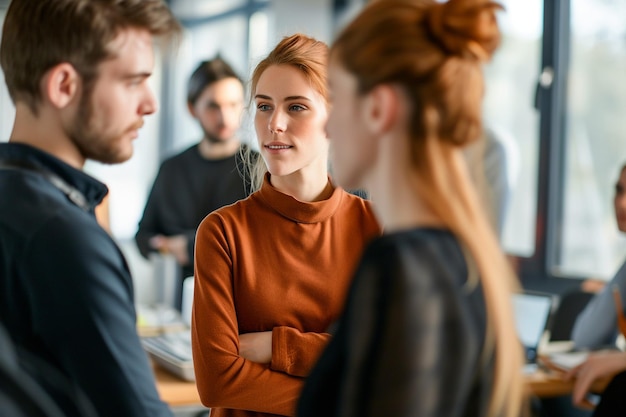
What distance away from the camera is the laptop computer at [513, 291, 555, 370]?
10.3 feet

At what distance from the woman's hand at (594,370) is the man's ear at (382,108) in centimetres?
190

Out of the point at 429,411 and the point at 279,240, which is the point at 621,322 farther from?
the point at 429,411

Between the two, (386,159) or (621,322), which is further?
(621,322)

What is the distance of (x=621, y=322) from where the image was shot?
2.76 m

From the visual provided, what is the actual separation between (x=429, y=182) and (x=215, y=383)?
2.09ft

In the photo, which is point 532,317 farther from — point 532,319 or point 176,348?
point 176,348

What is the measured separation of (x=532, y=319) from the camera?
3.28 meters

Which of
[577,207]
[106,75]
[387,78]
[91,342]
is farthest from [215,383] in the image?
[577,207]

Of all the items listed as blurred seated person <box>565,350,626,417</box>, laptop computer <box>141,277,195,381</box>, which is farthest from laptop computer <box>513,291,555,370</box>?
laptop computer <box>141,277,195,381</box>

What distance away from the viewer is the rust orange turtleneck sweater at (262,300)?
1.52 meters

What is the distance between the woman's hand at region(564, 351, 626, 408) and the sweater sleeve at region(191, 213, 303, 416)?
1.50m

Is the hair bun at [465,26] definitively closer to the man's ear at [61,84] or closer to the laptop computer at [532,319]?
the man's ear at [61,84]

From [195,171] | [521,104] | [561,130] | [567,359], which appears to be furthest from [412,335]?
[521,104]

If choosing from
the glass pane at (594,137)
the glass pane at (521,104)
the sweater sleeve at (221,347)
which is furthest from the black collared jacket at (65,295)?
the glass pane at (521,104)
